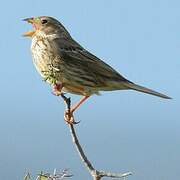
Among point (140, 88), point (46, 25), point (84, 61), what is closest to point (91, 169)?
point (140, 88)

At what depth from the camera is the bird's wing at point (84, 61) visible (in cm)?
922

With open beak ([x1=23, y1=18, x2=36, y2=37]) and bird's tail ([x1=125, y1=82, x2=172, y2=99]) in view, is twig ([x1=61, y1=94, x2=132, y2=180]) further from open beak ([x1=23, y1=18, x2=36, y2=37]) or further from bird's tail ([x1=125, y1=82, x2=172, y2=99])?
open beak ([x1=23, y1=18, x2=36, y2=37])

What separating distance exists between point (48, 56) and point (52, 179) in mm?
4031

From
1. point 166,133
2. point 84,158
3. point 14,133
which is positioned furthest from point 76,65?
point 166,133

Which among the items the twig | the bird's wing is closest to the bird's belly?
the bird's wing

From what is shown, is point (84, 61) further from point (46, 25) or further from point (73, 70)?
point (46, 25)

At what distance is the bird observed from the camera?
889 cm

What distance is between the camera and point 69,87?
8.77 metres

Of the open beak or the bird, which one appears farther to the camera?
the open beak

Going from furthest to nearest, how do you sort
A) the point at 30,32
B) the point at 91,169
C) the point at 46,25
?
the point at 46,25, the point at 30,32, the point at 91,169

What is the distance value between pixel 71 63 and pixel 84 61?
0.32 metres

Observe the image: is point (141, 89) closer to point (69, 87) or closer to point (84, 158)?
point (69, 87)

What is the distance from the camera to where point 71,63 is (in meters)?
9.25

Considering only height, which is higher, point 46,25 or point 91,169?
point 46,25
